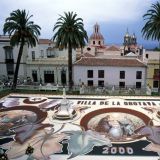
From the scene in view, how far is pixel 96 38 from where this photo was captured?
347ft

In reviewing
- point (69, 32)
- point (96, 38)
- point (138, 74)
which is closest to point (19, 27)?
point (69, 32)

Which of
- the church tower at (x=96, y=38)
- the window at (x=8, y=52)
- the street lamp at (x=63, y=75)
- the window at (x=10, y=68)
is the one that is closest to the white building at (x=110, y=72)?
the street lamp at (x=63, y=75)

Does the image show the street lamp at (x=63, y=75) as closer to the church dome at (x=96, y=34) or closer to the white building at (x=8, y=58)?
the white building at (x=8, y=58)

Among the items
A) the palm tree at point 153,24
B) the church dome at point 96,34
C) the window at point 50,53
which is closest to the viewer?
the palm tree at point 153,24

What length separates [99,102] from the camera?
33969mm

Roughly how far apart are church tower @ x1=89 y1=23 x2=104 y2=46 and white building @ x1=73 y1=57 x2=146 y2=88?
5425 centimetres

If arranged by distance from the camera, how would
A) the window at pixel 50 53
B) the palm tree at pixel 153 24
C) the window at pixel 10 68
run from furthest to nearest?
the window at pixel 50 53
the window at pixel 10 68
the palm tree at pixel 153 24

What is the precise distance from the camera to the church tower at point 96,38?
106m

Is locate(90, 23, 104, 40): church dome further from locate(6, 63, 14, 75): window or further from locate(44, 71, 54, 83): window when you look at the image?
locate(6, 63, 14, 75): window

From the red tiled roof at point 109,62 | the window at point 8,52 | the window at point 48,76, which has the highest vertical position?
→ the window at point 8,52

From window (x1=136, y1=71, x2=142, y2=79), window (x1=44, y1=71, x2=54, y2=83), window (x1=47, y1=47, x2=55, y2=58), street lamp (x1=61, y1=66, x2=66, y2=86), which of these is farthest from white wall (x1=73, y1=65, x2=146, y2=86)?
window (x1=47, y1=47, x2=55, y2=58)

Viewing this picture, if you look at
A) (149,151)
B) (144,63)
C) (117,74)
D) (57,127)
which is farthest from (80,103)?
(144,63)

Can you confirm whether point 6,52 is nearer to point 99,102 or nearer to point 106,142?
point 99,102

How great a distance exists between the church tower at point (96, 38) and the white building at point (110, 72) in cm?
5425
